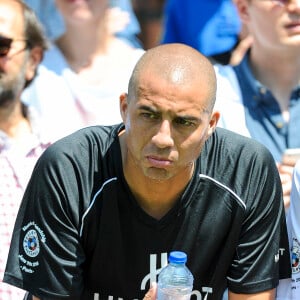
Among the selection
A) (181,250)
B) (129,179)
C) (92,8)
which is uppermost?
(92,8)

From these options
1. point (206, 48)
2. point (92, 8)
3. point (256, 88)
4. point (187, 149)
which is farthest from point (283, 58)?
point (187, 149)

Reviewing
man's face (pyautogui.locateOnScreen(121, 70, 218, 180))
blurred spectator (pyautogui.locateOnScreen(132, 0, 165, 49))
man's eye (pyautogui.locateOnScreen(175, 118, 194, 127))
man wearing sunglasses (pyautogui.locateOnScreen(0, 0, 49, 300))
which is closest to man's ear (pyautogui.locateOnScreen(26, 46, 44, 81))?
man wearing sunglasses (pyautogui.locateOnScreen(0, 0, 49, 300))

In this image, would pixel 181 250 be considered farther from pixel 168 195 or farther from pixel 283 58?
pixel 283 58

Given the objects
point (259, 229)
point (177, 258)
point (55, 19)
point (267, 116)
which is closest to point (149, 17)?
point (55, 19)

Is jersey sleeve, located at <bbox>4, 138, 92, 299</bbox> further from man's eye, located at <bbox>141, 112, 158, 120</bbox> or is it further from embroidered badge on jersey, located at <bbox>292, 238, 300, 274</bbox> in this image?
embroidered badge on jersey, located at <bbox>292, 238, 300, 274</bbox>

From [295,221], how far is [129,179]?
24.3 inches

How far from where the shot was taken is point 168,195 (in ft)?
10.6

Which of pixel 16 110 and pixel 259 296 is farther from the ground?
pixel 16 110

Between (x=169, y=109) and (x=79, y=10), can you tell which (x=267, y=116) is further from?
(x=169, y=109)

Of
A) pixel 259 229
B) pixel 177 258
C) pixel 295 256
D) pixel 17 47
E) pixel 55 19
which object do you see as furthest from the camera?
pixel 55 19

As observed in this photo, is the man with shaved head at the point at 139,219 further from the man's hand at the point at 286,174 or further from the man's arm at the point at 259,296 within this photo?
the man's hand at the point at 286,174

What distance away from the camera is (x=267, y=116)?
410 centimetres

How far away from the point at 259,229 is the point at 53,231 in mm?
685

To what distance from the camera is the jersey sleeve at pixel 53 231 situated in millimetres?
3172
